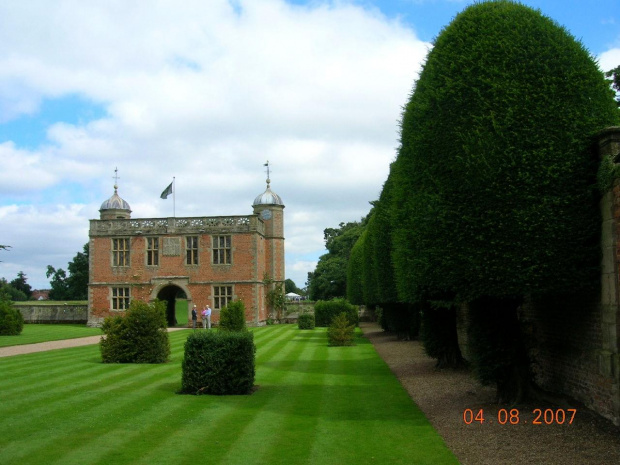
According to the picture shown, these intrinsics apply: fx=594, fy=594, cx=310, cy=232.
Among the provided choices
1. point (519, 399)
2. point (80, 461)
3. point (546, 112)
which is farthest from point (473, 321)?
point (80, 461)

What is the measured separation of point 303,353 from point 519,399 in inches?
473

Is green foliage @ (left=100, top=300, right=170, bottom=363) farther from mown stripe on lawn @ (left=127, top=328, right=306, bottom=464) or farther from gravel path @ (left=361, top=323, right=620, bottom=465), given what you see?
gravel path @ (left=361, top=323, right=620, bottom=465)

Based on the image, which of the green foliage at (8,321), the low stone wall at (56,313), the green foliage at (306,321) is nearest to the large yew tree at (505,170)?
the green foliage at (306,321)

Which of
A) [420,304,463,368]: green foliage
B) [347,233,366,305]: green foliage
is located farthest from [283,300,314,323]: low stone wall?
[420,304,463,368]: green foliage

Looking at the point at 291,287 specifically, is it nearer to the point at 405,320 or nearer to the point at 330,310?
the point at 330,310

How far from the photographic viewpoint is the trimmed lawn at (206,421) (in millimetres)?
7570

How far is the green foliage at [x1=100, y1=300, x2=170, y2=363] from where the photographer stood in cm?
1747

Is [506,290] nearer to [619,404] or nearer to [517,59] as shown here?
[619,404]

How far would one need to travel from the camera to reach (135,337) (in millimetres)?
17547

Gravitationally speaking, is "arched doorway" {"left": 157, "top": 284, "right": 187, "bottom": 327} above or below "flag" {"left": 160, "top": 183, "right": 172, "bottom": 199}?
below

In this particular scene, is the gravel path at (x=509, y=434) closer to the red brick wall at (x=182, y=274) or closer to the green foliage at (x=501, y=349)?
the green foliage at (x=501, y=349)

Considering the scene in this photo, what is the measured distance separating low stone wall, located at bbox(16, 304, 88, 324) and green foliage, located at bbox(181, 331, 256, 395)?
119 feet

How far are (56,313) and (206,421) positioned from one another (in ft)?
133
